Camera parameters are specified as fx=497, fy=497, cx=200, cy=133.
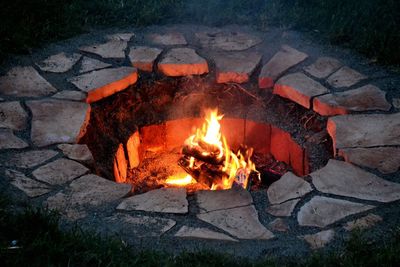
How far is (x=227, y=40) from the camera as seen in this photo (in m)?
5.63

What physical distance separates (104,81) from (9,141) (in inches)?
46.4

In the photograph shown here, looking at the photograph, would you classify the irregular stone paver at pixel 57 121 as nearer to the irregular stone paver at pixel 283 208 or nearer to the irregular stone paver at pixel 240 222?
the irregular stone paver at pixel 240 222

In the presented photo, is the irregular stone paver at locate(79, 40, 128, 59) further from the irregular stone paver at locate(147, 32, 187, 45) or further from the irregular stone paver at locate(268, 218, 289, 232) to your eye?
the irregular stone paver at locate(268, 218, 289, 232)

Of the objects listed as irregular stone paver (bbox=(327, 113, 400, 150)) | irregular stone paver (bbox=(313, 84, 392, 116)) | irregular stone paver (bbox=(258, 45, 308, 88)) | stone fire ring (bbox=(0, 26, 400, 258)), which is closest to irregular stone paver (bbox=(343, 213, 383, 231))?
stone fire ring (bbox=(0, 26, 400, 258))

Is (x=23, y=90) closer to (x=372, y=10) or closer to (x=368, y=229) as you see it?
(x=368, y=229)

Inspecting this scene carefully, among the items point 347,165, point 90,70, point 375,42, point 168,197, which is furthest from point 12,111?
point 375,42

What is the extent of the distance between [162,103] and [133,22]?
1.38 metres

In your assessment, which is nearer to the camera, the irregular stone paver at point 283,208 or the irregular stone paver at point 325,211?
the irregular stone paver at point 325,211

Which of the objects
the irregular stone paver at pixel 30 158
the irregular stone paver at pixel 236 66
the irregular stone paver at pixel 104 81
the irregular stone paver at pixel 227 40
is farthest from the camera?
the irregular stone paver at pixel 227 40

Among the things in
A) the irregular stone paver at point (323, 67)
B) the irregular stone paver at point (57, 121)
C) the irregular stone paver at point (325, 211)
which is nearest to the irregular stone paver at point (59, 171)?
the irregular stone paver at point (57, 121)

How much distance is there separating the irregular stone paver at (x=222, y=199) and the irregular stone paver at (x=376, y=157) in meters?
0.88

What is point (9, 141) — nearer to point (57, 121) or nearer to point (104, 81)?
point (57, 121)

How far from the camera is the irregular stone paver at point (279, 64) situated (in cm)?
499

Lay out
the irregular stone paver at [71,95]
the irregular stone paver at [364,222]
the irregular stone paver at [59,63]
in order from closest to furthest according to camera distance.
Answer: the irregular stone paver at [364,222], the irregular stone paver at [71,95], the irregular stone paver at [59,63]
